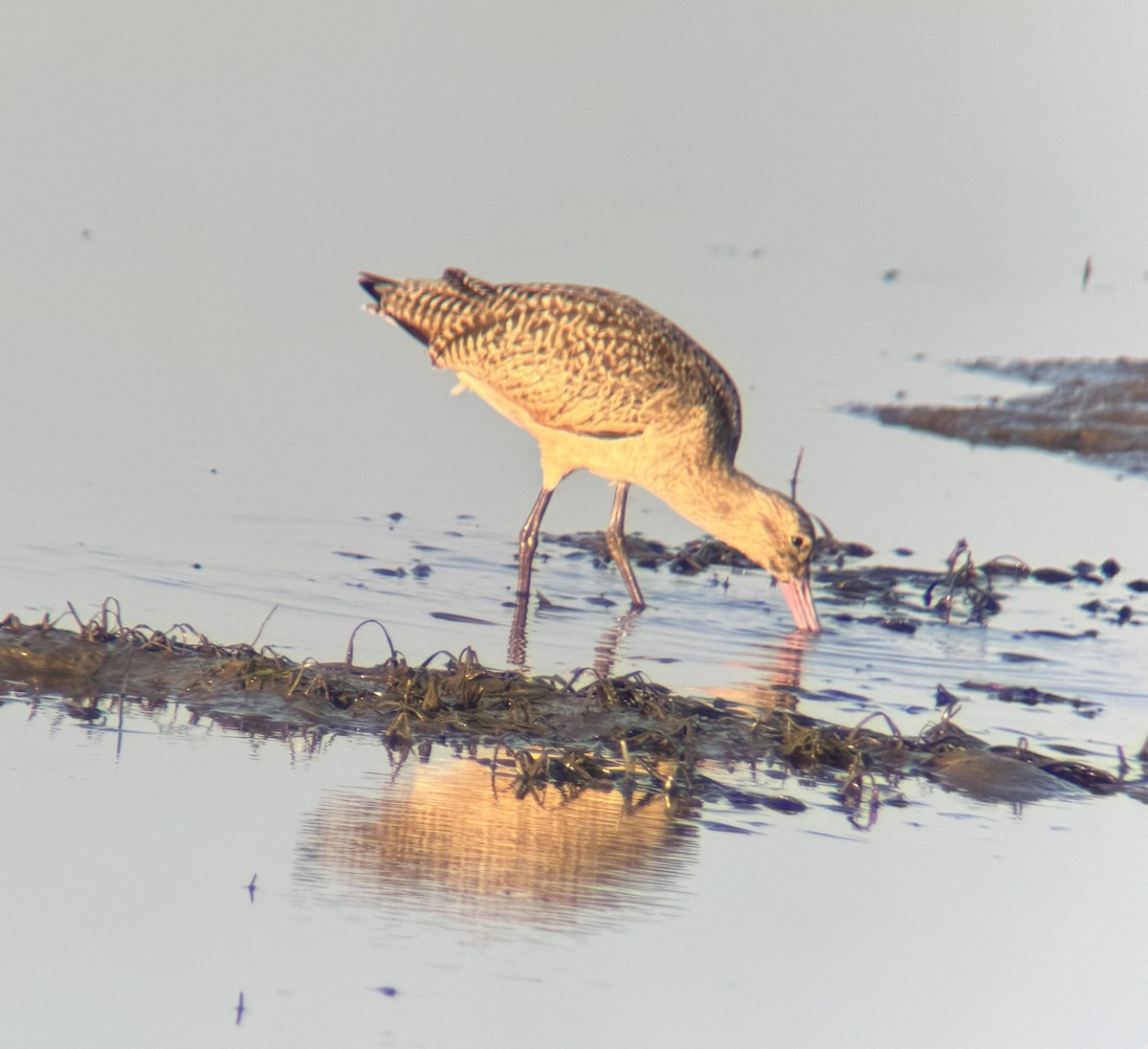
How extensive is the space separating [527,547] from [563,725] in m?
2.65

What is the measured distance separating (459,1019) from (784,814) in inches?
70.3

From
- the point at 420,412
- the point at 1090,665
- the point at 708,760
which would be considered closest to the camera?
the point at 708,760

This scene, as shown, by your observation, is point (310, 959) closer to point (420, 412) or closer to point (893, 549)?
point (893, 549)

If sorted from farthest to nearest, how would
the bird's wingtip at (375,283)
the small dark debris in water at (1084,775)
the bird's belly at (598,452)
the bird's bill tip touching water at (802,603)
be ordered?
the bird's wingtip at (375,283) < the bird's belly at (598,452) < the bird's bill tip touching water at (802,603) < the small dark debris in water at (1084,775)

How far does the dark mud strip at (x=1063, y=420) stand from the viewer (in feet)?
45.5

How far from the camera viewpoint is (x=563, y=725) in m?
6.52

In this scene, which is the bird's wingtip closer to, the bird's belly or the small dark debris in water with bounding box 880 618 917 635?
the bird's belly

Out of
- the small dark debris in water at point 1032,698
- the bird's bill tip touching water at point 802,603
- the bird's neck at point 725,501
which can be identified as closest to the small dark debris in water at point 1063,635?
the bird's bill tip touching water at point 802,603

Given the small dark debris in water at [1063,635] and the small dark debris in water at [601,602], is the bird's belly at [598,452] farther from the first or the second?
the small dark debris in water at [1063,635]

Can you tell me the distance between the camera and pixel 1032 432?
14.1 metres

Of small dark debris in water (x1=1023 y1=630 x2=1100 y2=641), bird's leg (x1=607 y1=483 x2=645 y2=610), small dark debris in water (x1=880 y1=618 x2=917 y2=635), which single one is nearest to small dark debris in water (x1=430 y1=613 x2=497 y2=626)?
bird's leg (x1=607 y1=483 x2=645 y2=610)

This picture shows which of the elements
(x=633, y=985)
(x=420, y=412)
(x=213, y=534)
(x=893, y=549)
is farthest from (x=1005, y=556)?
(x=633, y=985)

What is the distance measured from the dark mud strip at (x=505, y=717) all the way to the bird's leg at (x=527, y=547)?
2084 mm

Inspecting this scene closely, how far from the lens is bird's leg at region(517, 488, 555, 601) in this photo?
8891 mm
